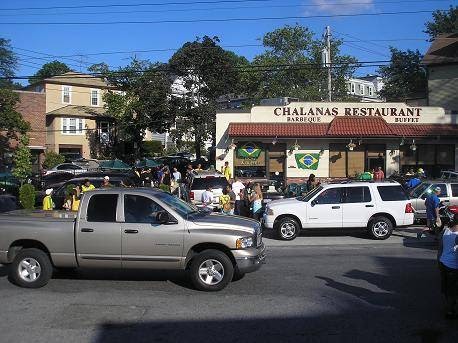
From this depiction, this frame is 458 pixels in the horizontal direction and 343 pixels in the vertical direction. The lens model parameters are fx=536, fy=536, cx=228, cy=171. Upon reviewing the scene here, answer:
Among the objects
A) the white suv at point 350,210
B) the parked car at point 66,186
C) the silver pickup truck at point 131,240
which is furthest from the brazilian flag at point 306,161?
the silver pickup truck at point 131,240

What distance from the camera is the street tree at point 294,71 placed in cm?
5738

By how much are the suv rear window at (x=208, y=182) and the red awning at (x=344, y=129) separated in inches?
285

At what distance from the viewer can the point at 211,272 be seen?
362 inches

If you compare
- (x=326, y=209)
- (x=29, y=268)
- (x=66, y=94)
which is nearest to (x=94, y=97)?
(x=66, y=94)

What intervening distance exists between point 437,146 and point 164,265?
22.6 meters

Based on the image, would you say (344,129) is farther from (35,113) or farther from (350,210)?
(35,113)

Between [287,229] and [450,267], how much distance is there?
850 centimetres

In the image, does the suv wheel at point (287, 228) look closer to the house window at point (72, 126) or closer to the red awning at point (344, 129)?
the red awning at point (344, 129)

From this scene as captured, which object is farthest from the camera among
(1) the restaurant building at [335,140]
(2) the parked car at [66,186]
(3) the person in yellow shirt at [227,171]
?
(1) the restaurant building at [335,140]

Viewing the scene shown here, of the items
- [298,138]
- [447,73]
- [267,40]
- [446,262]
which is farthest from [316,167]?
[267,40]

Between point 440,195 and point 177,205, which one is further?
point 440,195

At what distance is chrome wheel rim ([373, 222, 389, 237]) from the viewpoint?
607 inches

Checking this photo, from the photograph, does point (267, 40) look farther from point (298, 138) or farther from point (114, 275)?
point (114, 275)

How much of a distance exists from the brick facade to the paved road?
131 ft
